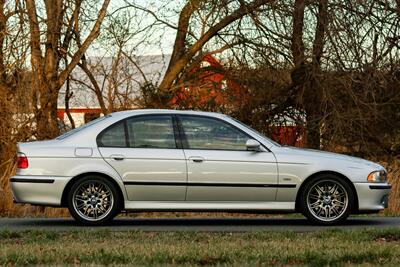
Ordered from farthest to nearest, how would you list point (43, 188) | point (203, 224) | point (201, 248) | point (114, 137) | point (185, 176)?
point (203, 224) < point (114, 137) < point (185, 176) < point (43, 188) < point (201, 248)

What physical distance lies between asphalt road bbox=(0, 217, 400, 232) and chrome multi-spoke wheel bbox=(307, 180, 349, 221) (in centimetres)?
24

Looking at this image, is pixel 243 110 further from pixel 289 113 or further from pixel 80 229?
pixel 80 229

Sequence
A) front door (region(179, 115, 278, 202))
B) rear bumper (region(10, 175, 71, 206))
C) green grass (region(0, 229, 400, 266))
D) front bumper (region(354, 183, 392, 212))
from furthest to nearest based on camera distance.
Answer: front bumper (region(354, 183, 392, 212)) → front door (region(179, 115, 278, 202)) → rear bumper (region(10, 175, 71, 206)) → green grass (region(0, 229, 400, 266))

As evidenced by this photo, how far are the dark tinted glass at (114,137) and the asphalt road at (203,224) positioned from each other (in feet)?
3.53

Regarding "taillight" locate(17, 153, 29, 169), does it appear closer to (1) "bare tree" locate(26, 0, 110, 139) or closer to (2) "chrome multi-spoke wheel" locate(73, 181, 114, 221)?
(2) "chrome multi-spoke wheel" locate(73, 181, 114, 221)

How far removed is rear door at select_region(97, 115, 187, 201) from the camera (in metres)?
11.3

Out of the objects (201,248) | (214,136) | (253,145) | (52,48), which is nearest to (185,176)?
(214,136)

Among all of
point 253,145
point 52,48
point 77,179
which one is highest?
point 52,48

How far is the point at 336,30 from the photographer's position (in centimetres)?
1997

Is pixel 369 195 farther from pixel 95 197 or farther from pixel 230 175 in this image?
pixel 95 197

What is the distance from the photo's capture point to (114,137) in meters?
11.6

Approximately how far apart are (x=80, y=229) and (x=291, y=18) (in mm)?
11218

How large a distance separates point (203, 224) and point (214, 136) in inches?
50.1

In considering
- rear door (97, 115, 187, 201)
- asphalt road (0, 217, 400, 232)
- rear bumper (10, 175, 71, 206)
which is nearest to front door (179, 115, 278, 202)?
rear door (97, 115, 187, 201)
